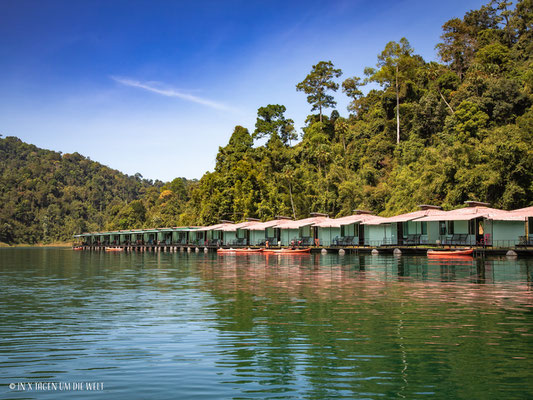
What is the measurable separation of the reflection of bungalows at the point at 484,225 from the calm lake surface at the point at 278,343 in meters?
18.9

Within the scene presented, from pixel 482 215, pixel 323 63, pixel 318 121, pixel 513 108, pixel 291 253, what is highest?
pixel 323 63

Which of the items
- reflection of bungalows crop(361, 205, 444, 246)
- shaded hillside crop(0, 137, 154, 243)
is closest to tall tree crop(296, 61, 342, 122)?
reflection of bungalows crop(361, 205, 444, 246)

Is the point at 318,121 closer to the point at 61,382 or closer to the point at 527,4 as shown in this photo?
the point at 527,4

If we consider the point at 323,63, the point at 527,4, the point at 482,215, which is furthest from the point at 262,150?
the point at 482,215

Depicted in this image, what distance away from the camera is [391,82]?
79.7 meters

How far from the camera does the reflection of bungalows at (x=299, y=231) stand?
178 ft

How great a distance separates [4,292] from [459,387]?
19.8 m

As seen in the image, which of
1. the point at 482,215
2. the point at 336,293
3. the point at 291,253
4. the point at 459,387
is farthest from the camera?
the point at 291,253

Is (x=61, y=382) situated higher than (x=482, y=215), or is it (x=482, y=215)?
(x=482, y=215)

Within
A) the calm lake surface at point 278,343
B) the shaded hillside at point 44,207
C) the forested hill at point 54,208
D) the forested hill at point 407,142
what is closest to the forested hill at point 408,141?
the forested hill at point 407,142

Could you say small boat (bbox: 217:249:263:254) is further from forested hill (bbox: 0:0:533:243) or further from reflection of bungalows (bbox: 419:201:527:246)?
reflection of bungalows (bbox: 419:201:527:246)

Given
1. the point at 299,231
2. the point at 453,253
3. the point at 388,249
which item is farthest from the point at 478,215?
the point at 299,231

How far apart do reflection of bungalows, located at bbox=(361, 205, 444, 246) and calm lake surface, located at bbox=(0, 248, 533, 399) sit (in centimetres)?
2671

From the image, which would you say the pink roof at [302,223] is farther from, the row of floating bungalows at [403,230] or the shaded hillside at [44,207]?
the shaded hillside at [44,207]
